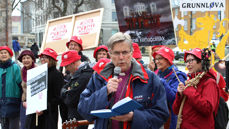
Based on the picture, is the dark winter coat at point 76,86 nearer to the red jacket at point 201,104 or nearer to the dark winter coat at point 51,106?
the dark winter coat at point 51,106

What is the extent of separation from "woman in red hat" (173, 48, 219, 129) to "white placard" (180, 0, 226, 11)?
128cm

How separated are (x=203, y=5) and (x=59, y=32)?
387cm

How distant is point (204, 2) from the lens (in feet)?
14.7

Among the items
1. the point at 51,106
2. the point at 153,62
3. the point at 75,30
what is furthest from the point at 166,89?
the point at 75,30

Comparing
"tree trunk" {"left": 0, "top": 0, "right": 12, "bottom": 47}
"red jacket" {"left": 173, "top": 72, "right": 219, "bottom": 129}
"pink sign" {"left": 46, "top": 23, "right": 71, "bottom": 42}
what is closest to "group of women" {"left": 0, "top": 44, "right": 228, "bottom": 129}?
"red jacket" {"left": 173, "top": 72, "right": 219, "bottom": 129}

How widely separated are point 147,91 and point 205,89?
113cm

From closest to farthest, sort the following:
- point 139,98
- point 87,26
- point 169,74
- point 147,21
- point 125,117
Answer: point 125,117, point 139,98, point 169,74, point 147,21, point 87,26

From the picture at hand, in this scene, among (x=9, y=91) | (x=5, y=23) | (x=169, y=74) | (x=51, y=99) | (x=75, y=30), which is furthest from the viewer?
(x=5, y=23)

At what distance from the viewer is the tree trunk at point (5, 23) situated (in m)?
9.03

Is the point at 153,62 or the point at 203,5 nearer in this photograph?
the point at 203,5

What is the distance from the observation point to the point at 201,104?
309 cm

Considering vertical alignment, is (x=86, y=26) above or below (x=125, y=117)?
above

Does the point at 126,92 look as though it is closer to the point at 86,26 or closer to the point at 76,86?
the point at 76,86

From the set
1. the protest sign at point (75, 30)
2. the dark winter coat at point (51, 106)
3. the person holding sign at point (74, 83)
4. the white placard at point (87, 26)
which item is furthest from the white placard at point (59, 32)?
the person holding sign at point (74, 83)
